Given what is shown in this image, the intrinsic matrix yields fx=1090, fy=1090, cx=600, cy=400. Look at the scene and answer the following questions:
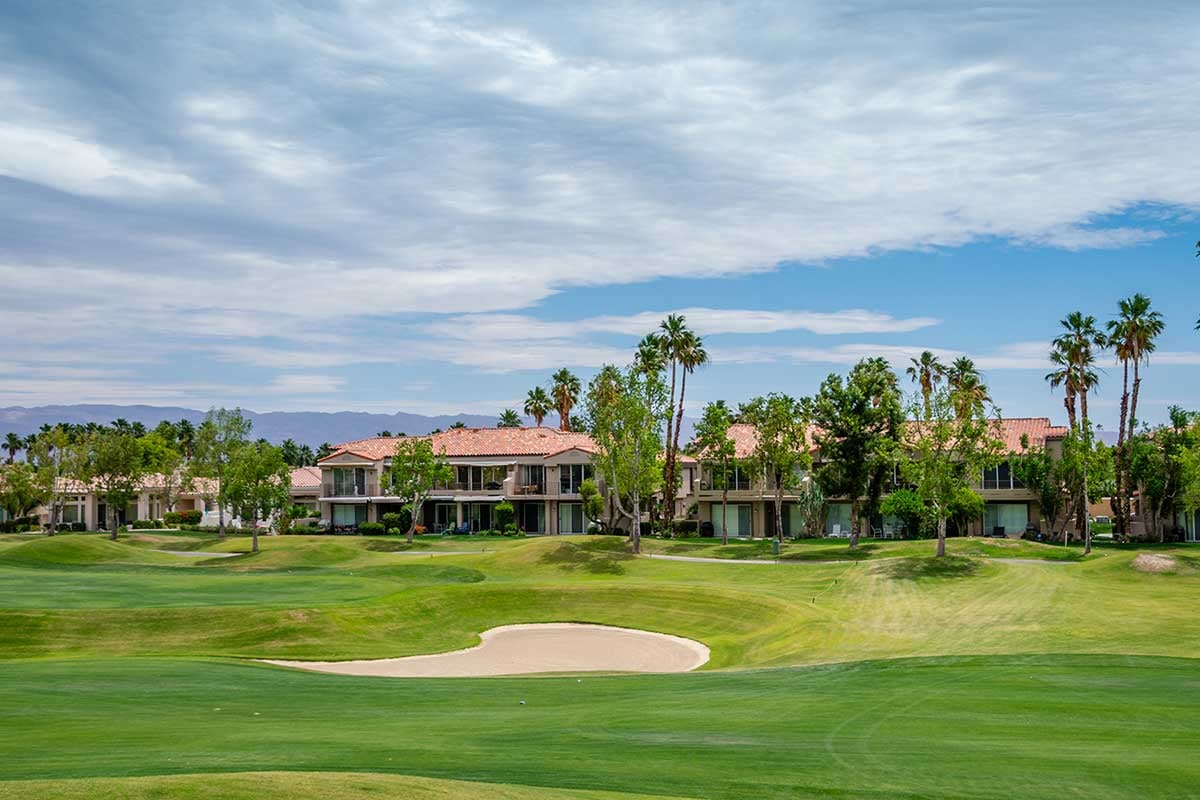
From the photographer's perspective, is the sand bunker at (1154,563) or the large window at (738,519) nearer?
the sand bunker at (1154,563)

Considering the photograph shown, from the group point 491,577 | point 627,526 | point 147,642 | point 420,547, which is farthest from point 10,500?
point 147,642

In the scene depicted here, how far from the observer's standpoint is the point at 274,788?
11000 mm

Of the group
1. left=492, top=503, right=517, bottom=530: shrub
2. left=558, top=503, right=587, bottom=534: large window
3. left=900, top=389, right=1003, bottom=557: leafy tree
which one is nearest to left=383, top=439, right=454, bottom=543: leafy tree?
left=492, top=503, right=517, bottom=530: shrub

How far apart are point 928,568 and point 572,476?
147 ft

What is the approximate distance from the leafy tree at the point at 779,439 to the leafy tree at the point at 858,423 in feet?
4.88

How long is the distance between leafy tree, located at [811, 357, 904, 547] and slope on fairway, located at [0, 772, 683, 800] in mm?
56926

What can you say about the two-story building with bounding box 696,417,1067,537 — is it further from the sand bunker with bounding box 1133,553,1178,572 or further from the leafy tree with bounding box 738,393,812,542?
the sand bunker with bounding box 1133,553,1178,572

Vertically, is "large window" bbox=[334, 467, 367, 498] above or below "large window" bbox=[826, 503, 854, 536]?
above

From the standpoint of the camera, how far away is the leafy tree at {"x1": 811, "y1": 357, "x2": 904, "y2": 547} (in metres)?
67.8

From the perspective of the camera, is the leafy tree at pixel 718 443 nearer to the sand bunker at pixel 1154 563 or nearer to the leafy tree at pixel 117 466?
the sand bunker at pixel 1154 563

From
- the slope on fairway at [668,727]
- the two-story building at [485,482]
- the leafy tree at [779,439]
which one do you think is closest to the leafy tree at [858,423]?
the leafy tree at [779,439]

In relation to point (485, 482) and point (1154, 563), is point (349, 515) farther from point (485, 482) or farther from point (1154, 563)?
point (1154, 563)

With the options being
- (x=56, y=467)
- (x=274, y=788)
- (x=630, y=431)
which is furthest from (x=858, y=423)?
(x=56, y=467)

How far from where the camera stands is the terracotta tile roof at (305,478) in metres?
126
